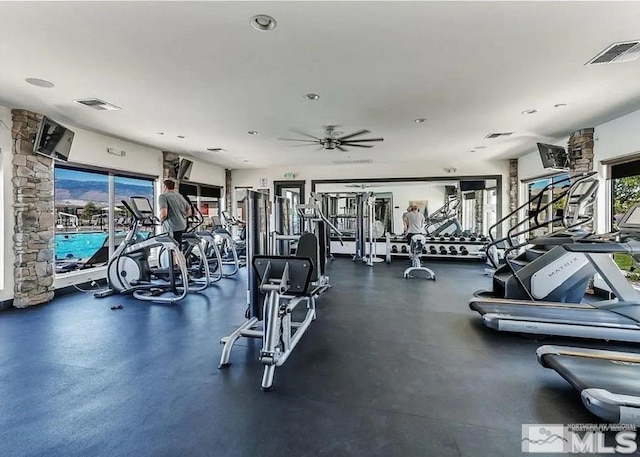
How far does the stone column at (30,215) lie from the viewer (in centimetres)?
445

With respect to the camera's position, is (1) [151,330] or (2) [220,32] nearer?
(2) [220,32]

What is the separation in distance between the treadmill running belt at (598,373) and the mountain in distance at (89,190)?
6.66m

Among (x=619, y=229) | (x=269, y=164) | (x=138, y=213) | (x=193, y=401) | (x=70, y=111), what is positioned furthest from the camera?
(x=269, y=164)

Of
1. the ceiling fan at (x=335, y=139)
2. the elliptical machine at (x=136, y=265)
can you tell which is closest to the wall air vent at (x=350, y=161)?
the ceiling fan at (x=335, y=139)

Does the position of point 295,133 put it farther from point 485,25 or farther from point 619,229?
point 619,229

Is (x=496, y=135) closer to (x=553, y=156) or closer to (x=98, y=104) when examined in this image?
(x=553, y=156)

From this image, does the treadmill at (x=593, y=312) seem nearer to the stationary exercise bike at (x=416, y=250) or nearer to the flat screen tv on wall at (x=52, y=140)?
the stationary exercise bike at (x=416, y=250)

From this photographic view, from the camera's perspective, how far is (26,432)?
6.34 feet

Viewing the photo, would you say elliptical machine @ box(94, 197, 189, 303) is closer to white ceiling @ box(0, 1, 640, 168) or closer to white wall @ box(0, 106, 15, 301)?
white wall @ box(0, 106, 15, 301)

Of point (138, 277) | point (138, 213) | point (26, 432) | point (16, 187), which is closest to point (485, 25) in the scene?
point (26, 432)

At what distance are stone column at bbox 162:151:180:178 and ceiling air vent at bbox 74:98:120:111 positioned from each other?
115 inches

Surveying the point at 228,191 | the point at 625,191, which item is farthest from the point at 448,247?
the point at 228,191

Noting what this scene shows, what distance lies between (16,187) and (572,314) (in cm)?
686

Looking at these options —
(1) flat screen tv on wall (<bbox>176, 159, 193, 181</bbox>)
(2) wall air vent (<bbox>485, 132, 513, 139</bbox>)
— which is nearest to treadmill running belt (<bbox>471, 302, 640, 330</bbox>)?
(2) wall air vent (<bbox>485, 132, 513, 139</bbox>)
